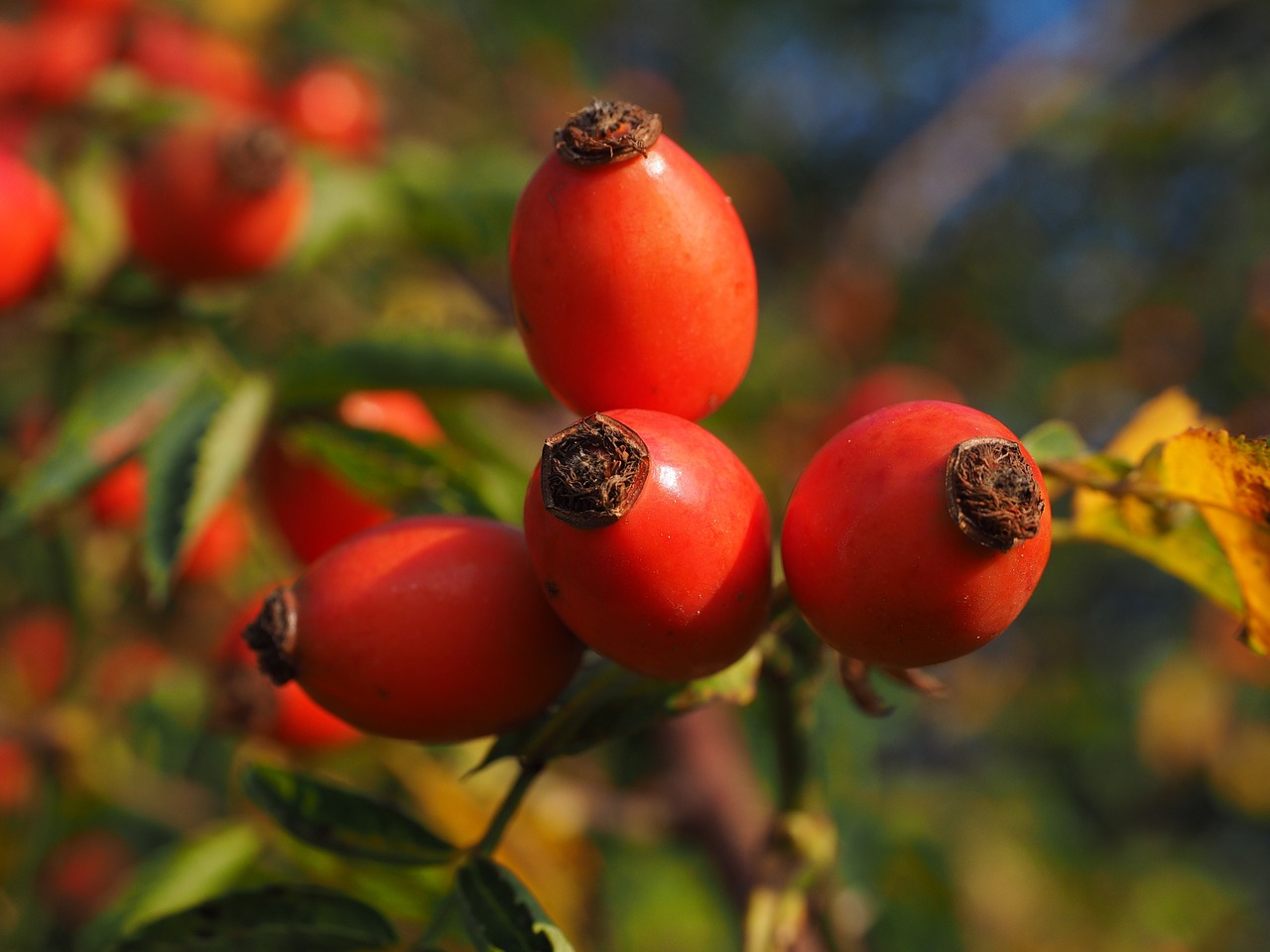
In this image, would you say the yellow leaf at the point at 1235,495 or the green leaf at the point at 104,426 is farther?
the green leaf at the point at 104,426

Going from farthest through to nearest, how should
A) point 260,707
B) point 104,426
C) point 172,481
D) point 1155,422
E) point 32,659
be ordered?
point 32,659, point 260,707, point 104,426, point 172,481, point 1155,422

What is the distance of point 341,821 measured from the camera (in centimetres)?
124

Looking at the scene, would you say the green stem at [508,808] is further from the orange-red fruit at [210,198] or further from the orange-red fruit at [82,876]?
the orange-red fruit at [82,876]

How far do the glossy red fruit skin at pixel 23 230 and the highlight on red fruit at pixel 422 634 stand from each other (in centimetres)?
122

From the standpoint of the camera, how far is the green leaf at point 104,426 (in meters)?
1.55

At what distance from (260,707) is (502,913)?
85 centimetres

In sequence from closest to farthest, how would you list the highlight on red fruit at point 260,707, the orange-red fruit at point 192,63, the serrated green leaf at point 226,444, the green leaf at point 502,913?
the green leaf at point 502,913 → the serrated green leaf at point 226,444 → the highlight on red fruit at point 260,707 → the orange-red fruit at point 192,63

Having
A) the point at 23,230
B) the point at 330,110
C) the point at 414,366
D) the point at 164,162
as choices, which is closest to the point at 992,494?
the point at 414,366

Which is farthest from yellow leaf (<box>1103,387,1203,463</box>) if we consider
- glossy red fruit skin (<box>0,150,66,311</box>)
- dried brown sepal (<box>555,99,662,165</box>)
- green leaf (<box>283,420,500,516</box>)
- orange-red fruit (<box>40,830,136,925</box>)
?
orange-red fruit (<box>40,830,136,925</box>)

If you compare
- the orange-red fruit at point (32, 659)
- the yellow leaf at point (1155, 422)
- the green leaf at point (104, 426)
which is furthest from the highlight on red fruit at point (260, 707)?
the orange-red fruit at point (32, 659)

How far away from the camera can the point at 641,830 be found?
7.46 feet

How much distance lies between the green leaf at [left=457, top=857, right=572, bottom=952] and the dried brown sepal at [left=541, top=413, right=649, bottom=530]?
408 millimetres

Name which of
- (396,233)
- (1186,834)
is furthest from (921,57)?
(396,233)

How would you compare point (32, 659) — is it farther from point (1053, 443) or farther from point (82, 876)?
point (1053, 443)
